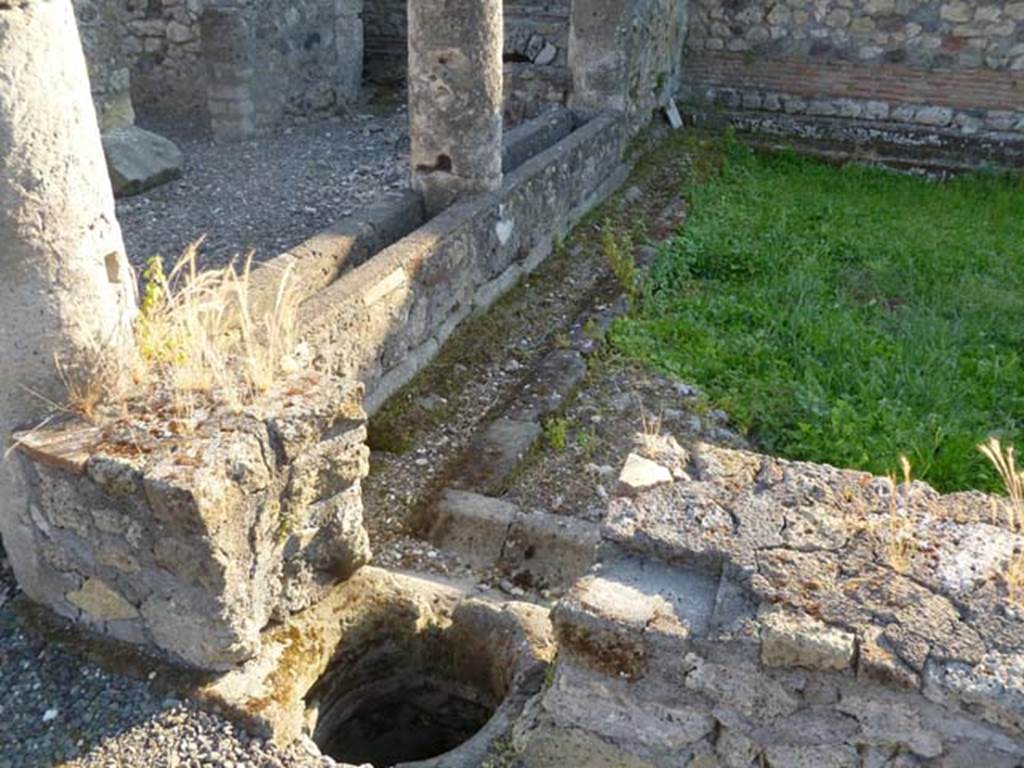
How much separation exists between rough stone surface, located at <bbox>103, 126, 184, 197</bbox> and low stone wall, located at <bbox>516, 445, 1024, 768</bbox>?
251 inches

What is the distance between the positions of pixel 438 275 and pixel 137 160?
13.4ft

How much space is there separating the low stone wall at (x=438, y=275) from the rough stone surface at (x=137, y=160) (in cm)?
340

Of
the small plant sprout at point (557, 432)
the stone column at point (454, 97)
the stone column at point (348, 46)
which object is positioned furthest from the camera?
the stone column at point (348, 46)

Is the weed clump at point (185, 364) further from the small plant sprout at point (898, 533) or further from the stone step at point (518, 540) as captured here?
the small plant sprout at point (898, 533)

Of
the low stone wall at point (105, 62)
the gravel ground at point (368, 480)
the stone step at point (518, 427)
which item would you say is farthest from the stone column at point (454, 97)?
the low stone wall at point (105, 62)

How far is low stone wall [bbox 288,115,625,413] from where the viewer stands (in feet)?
14.7

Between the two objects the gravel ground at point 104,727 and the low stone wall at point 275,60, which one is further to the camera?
the low stone wall at point 275,60

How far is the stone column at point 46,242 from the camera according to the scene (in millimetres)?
2678

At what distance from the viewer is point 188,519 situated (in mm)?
2686

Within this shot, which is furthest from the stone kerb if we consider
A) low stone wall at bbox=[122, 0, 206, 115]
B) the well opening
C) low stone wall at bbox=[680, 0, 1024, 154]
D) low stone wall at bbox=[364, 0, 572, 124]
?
low stone wall at bbox=[680, 0, 1024, 154]

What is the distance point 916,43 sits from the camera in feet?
31.1

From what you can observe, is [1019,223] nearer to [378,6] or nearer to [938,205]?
[938,205]

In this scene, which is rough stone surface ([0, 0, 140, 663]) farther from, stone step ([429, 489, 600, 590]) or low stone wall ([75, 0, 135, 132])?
low stone wall ([75, 0, 135, 132])

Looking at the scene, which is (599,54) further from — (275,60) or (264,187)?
(275,60)
